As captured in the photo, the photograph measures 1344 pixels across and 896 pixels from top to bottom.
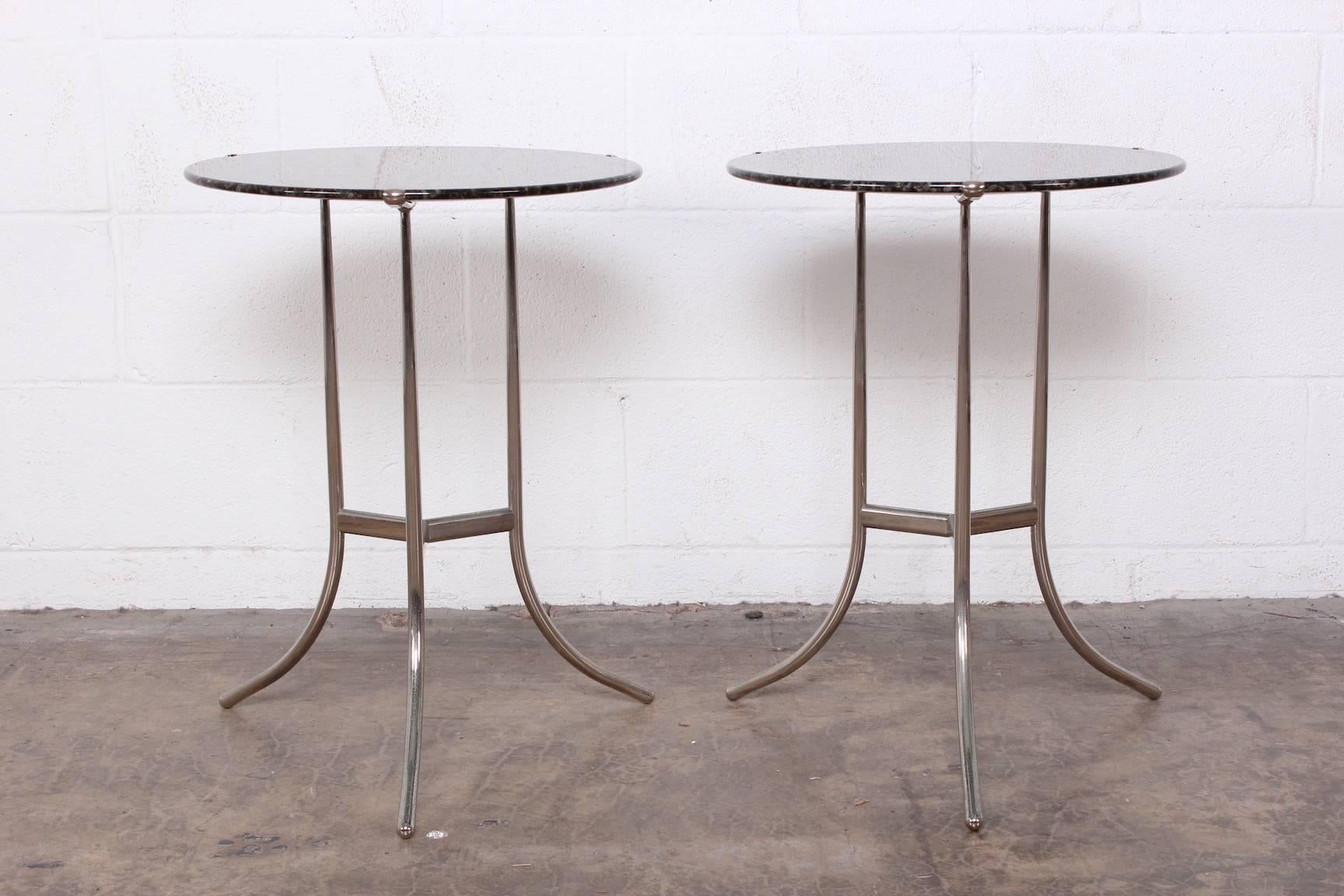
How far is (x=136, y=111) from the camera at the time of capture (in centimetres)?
278

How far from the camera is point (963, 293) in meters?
2.21

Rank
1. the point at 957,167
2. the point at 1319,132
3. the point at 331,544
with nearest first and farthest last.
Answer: the point at 957,167 → the point at 331,544 → the point at 1319,132

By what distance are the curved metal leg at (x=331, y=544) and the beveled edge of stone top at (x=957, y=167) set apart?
746 mm

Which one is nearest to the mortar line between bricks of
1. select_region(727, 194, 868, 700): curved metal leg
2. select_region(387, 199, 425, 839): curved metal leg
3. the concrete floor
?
the concrete floor

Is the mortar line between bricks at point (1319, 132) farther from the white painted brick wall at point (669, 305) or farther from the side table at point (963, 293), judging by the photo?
the side table at point (963, 293)

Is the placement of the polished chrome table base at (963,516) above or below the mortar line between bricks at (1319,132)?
below

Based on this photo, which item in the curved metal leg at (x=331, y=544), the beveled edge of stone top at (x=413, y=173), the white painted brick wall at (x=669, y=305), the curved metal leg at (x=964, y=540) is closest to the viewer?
the beveled edge of stone top at (x=413, y=173)

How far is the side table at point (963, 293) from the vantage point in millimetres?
1971

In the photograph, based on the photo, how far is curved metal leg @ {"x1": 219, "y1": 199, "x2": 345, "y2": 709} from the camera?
7.99ft

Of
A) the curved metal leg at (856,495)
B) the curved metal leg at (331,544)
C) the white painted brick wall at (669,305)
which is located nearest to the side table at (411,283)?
the curved metal leg at (331,544)

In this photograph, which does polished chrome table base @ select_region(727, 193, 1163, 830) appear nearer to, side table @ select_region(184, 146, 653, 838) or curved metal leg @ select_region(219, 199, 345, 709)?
side table @ select_region(184, 146, 653, 838)

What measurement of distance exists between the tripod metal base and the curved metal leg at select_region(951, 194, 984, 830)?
0.56m

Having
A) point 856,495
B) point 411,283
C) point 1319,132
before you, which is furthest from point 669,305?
point 1319,132

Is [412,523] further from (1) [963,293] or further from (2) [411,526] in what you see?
(1) [963,293]
